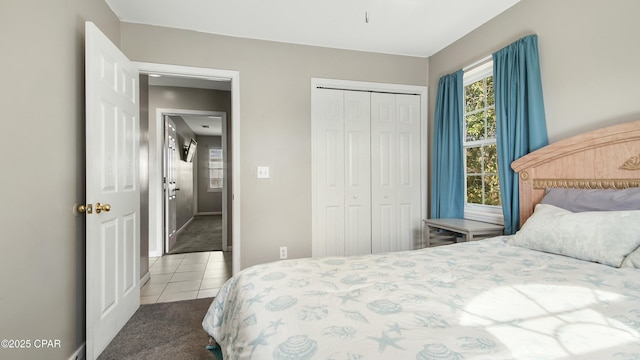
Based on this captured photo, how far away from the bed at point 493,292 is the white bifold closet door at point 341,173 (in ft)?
5.11

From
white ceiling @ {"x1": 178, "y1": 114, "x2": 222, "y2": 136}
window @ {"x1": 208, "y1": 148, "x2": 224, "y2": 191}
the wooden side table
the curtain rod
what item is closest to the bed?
the wooden side table

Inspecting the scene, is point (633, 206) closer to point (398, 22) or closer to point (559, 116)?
point (559, 116)

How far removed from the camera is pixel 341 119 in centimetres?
332

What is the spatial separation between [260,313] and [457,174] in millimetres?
2669

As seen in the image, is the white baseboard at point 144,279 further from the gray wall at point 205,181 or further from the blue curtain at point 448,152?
the gray wall at point 205,181

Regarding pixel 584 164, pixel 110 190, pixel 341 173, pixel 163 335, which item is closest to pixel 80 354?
pixel 163 335

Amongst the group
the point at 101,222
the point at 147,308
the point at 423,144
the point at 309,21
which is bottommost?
the point at 147,308

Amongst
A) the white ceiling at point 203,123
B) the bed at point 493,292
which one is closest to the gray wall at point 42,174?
the bed at point 493,292

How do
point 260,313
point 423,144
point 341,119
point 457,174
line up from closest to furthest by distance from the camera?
point 260,313 → point 457,174 → point 341,119 → point 423,144

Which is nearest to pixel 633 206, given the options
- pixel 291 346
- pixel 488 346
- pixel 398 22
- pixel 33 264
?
pixel 488 346

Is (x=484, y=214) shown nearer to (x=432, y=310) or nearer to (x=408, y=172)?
(x=408, y=172)

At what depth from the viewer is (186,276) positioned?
3590 millimetres

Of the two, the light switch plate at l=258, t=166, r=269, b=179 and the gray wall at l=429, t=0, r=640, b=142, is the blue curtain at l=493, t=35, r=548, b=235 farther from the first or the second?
the light switch plate at l=258, t=166, r=269, b=179

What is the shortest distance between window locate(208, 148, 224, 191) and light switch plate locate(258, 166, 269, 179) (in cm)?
699
